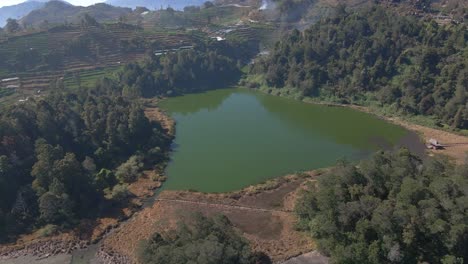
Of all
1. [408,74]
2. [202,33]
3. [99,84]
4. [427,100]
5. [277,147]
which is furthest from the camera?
[202,33]

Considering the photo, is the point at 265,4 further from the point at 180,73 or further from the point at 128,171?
the point at 128,171

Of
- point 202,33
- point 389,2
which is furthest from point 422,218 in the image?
point 202,33

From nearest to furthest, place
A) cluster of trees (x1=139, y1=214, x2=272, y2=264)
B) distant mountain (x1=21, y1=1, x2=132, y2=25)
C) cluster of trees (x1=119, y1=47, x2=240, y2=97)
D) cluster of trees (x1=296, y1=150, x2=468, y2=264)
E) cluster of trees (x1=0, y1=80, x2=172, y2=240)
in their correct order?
cluster of trees (x1=139, y1=214, x2=272, y2=264) < cluster of trees (x1=296, y1=150, x2=468, y2=264) < cluster of trees (x1=0, y1=80, x2=172, y2=240) < cluster of trees (x1=119, y1=47, x2=240, y2=97) < distant mountain (x1=21, y1=1, x2=132, y2=25)

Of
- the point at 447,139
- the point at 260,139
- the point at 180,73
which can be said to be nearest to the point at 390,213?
the point at 260,139

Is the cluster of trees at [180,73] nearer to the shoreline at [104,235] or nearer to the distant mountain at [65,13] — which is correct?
the shoreline at [104,235]

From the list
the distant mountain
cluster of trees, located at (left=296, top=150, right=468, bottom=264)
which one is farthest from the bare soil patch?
the distant mountain

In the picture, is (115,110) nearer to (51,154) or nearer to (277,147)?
(51,154)

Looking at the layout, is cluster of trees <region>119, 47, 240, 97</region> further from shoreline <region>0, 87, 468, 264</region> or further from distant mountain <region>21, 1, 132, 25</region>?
distant mountain <region>21, 1, 132, 25</region>
